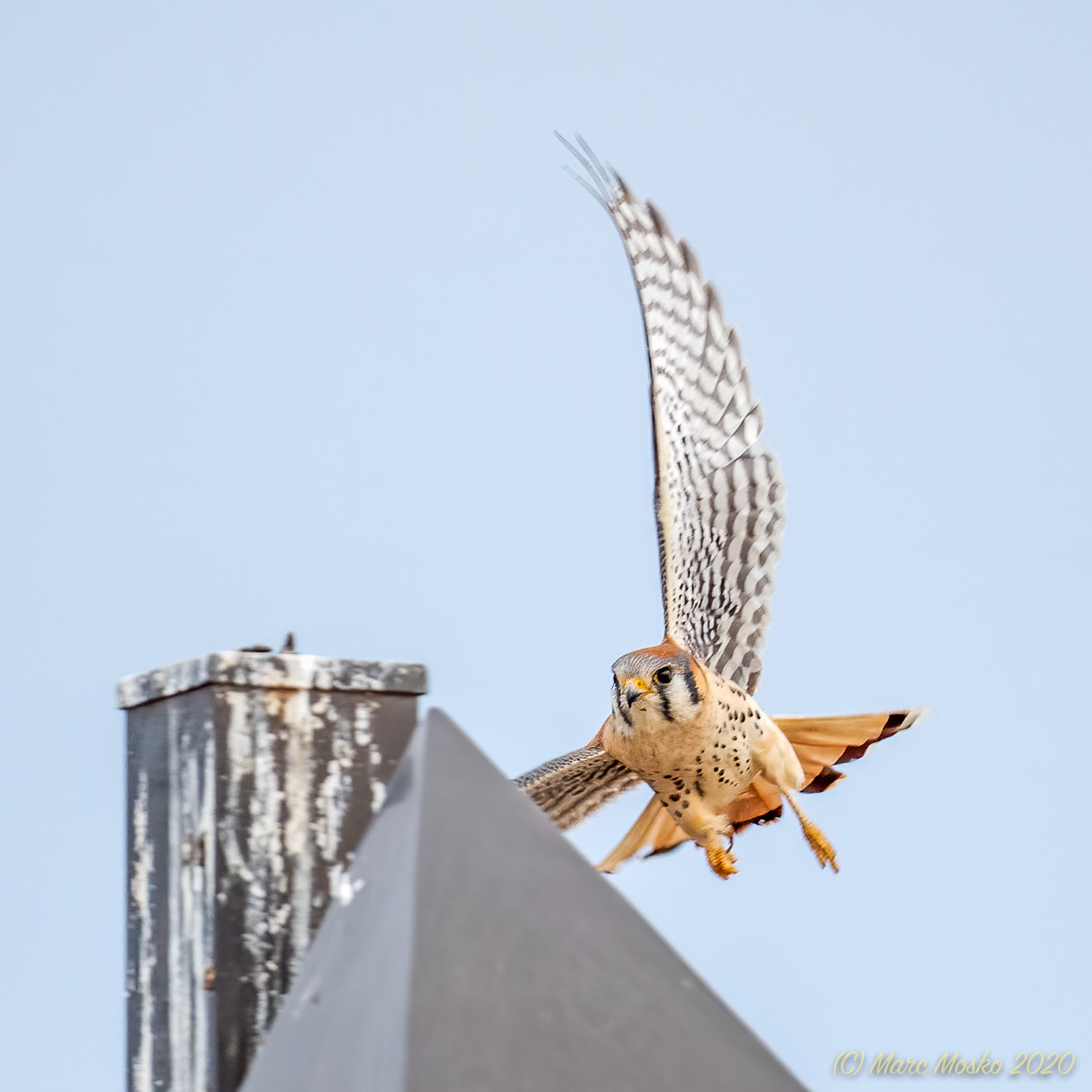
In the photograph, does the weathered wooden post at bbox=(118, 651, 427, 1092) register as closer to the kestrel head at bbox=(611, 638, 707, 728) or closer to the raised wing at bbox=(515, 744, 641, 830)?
the kestrel head at bbox=(611, 638, 707, 728)

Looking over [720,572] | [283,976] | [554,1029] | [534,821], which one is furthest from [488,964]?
[720,572]

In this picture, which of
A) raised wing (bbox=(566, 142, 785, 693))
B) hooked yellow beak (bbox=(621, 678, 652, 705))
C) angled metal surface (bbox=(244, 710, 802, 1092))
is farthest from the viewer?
raised wing (bbox=(566, 142, 785, 693))

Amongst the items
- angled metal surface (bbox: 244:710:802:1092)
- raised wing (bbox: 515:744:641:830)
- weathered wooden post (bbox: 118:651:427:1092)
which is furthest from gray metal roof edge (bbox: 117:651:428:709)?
raised wing (bbox: 515:744:641:830)

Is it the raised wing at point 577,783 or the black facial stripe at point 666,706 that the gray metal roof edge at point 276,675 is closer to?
the black facial stripe at point 666,706

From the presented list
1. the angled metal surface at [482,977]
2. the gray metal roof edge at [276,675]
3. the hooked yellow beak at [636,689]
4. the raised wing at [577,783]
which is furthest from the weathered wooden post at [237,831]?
the raised wing at [577,783]

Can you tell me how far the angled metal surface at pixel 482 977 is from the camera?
140 cm

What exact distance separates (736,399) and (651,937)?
4105 mm

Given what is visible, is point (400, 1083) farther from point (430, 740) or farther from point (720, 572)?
point (720, 572)

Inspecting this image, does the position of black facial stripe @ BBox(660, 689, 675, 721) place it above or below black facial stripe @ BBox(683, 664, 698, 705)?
below

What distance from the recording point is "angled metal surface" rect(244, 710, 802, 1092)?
1396 mm

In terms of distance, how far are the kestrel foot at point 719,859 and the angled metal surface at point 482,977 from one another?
371 cm

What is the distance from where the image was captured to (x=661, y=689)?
4.74 meters

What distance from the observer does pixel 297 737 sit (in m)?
1.93

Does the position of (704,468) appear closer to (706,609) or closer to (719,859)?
(706,609)
